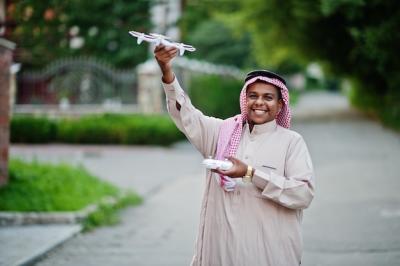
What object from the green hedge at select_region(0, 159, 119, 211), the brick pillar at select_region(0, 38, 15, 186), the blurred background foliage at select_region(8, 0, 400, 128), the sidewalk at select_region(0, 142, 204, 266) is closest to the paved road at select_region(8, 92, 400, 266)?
the sidewalk at select_region(0, 142, 204, 266)

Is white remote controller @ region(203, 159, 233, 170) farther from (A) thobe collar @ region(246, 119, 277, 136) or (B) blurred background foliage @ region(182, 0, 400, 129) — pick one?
(B) blurred background foliage @ region(182, 0, 400, 129)

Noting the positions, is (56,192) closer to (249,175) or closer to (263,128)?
(263,128)

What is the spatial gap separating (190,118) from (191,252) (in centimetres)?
372

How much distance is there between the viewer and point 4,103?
9.57 m

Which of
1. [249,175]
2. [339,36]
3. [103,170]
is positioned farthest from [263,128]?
[339,36]

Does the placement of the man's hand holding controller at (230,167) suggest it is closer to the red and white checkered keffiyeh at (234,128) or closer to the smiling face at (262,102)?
the red and white checkered keffiyeh at (234,128)

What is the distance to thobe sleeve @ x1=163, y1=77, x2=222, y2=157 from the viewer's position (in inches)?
161

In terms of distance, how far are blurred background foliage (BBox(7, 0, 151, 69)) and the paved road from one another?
348 cm

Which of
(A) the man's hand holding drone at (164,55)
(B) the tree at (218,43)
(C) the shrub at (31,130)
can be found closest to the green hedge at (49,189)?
(A) the man's hand holding drone at (164,55)

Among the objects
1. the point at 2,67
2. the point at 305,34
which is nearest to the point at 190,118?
the point at 2,67

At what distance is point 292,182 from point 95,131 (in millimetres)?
16836

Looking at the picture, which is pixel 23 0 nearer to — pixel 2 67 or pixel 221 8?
pixel 2 67

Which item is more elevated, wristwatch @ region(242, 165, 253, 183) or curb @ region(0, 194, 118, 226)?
wristwatch @ region(242, 165, 253, 183)

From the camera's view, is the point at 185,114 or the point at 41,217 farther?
the point at 41,217
